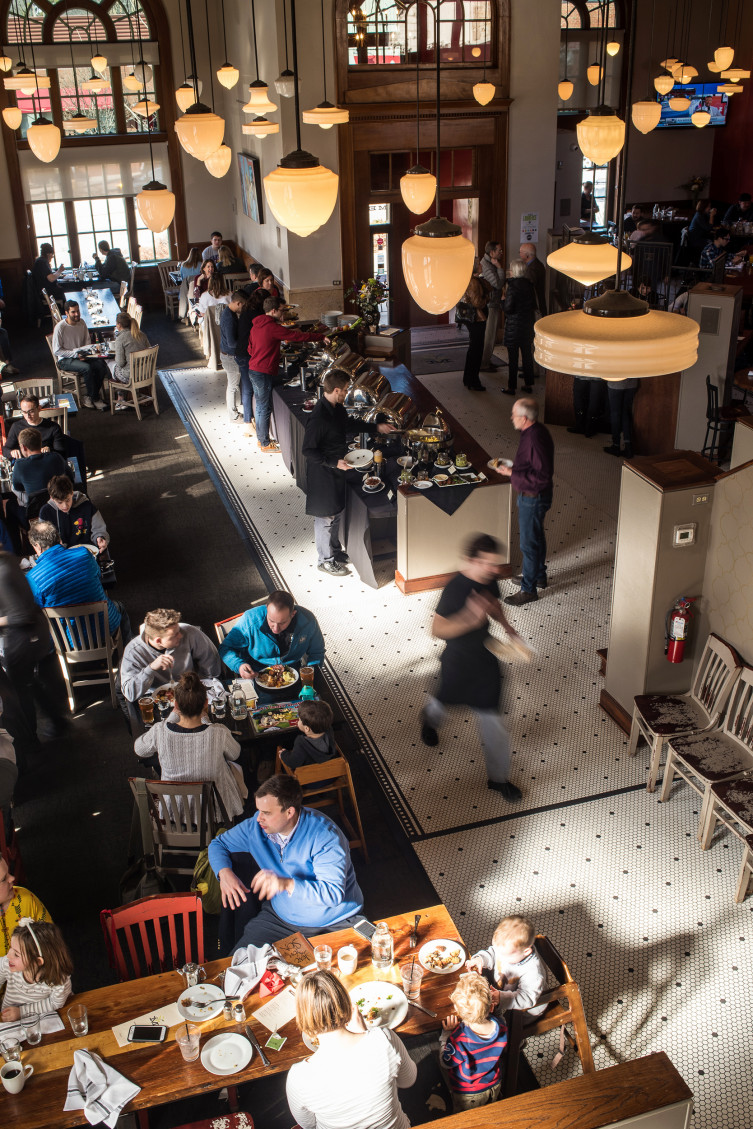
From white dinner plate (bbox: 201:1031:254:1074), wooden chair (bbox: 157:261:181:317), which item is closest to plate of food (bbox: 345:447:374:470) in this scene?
white dinner plate (bbox: 201:1031:254:1074)

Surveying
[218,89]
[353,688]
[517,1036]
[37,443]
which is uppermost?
[218,89]

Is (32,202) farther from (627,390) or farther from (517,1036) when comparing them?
(517,1036)

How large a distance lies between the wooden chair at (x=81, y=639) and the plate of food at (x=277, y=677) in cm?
123

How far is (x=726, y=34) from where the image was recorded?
17.7 meters

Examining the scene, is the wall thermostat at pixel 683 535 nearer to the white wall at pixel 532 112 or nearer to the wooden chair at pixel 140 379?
the wooden chair at pixel 140 379

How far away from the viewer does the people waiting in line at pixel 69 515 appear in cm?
663

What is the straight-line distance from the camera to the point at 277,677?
17.4 ft

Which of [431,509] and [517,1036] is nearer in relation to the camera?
[517,1036]

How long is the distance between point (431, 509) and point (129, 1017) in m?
4.46

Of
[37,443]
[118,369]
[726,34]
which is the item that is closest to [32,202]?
[118,369]

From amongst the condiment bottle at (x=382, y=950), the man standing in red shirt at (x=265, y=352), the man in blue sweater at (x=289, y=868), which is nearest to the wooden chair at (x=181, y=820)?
the man in blue sweater at (x=289, y=868)

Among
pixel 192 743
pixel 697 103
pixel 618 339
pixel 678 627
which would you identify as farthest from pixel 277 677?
pixel 697 103

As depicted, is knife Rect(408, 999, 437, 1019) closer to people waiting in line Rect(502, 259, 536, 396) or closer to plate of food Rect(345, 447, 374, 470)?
plate of food Rect(345, 447, 374, 470)

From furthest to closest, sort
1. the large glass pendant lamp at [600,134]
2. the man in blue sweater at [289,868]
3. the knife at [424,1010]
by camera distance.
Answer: the large glass pendant lamp at [600,134] → the man in blue sweater at [289,868] → the knife at [424,1010]
